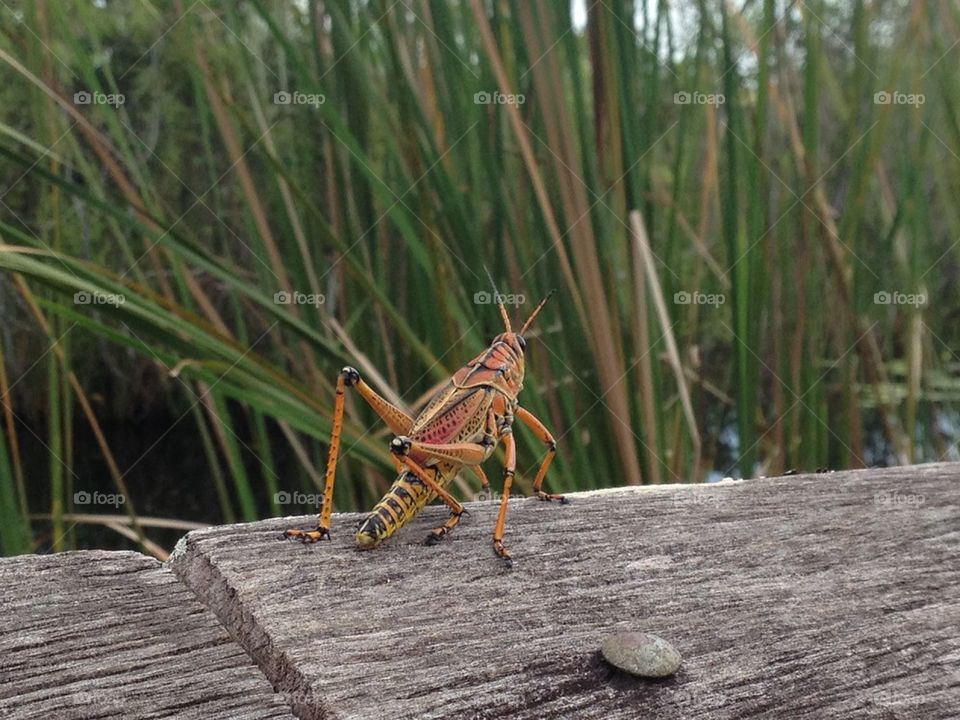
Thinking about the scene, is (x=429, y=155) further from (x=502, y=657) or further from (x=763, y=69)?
(x=502, y=657)

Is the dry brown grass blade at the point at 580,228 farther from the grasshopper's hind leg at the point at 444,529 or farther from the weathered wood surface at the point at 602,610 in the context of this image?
the grasshopper's hind leg at the point at 444,529

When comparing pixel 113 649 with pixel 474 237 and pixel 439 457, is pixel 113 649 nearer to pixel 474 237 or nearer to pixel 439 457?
pixel 439 457

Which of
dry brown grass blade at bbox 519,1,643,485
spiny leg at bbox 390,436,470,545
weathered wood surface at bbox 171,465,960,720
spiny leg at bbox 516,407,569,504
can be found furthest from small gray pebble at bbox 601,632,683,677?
dry brown grass blade at bbox 519,1,643,485

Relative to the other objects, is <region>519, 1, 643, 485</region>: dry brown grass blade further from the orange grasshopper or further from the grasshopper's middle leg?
the grasshopper's middle leg

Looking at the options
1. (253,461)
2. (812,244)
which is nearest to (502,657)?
(812,244)

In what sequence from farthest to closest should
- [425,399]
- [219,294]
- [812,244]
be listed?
[219,294], [812,244], [425,399]

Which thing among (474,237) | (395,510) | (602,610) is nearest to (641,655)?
(602,610)

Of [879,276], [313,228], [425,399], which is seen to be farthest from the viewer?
[879,276]
